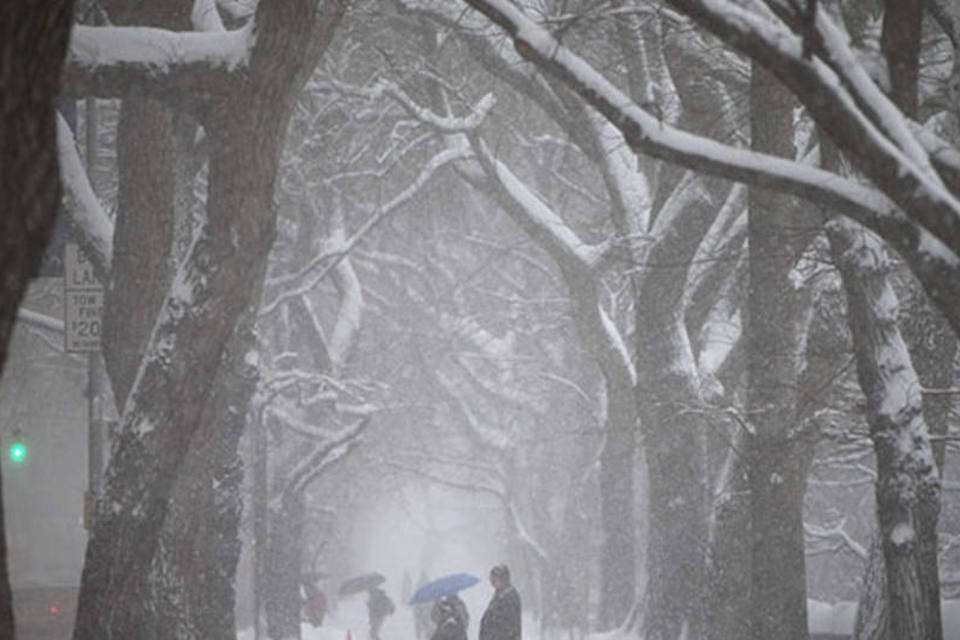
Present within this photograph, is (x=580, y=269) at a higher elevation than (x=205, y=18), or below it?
below

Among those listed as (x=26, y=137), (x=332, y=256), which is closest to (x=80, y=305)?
(x=26, y=137)

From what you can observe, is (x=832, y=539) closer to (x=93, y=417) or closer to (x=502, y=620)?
(x=502, y=620)

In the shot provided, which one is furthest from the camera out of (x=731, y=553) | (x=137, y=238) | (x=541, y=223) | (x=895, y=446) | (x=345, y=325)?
(x=345, y=325)

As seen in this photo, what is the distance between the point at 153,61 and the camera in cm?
1098

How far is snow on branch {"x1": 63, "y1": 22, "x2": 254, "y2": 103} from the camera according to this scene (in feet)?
35.6

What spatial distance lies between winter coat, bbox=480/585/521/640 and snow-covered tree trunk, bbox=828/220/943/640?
23.9 feet

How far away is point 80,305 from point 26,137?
1123 centimetres

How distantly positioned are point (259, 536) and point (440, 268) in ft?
31.0

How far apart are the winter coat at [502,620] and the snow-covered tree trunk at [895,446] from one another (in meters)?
7.28

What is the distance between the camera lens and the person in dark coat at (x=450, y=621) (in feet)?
64.7

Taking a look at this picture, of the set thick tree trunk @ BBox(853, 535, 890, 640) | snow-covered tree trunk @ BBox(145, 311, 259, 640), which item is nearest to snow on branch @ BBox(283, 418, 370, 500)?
snow-covered tree trunk @ BBox(145, 311, 259, 640)

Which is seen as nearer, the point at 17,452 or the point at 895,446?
the point at 895,446

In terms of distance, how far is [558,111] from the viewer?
1889 cm

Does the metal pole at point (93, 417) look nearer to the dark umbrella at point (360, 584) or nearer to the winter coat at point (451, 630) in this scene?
the winter coat at point (451, 630)
